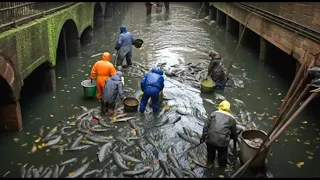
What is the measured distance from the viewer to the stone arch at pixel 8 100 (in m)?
9.11

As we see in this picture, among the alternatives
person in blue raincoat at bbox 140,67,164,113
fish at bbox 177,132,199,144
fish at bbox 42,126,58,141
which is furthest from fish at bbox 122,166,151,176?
person in blue raincoat at bbox 140,67,164,113

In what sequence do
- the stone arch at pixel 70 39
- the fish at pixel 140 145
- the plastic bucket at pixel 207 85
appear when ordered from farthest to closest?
the stone arch at pixel 70 39
the plastic bucket at pixel 207 85
the fish at pixel 140 145

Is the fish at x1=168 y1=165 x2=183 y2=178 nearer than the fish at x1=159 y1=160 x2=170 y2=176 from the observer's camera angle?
Yes

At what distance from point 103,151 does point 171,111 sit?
12.0ft

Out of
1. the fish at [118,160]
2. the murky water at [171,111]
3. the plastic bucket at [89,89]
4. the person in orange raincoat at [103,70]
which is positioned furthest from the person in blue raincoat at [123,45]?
the fish at [118,160]

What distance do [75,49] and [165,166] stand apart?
1362cm

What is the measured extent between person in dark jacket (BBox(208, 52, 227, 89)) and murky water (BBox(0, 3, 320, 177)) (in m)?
0.47

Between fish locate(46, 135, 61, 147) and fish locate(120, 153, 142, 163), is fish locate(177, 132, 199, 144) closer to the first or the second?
fish locate(120, 153, 142, 163)

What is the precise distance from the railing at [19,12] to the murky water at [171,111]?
3390mm

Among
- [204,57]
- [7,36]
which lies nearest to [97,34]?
[204,57]

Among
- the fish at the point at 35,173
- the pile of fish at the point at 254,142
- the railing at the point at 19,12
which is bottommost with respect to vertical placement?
the fish at the point at 35,173

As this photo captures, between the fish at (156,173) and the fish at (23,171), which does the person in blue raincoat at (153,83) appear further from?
the fish at (23,171)

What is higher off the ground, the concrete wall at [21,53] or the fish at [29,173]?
the concrete wall at [21,53]

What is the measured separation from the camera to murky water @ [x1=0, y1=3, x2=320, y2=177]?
29.2 ft
